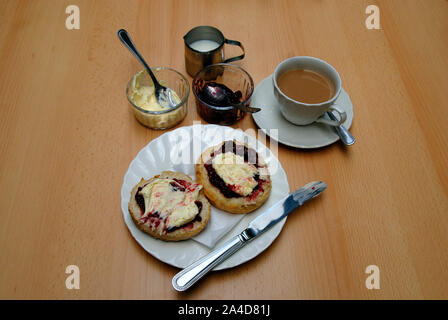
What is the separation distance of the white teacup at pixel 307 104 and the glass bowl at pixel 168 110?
31 centimetres

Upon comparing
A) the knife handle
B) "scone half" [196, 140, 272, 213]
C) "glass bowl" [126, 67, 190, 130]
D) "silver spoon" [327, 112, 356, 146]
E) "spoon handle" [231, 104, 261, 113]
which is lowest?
the knife handle

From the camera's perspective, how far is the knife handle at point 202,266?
816 mm

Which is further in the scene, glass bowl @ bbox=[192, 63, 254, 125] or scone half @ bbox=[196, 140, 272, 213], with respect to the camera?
glass bowl @ bbox=[192, 63, 254, 125]

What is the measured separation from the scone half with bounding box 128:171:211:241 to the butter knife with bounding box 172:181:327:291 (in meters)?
0.08

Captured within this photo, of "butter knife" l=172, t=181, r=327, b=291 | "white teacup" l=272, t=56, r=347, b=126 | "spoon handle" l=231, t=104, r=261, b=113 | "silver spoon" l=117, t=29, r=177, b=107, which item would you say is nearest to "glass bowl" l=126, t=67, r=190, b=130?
"silver spoon" l=117, t=29, r=177, b=107

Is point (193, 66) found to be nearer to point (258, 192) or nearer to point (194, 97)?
point (194, 97)

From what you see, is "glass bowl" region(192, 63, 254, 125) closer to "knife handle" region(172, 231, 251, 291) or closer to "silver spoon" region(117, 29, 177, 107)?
"silver spoon" region(117, 29, 177, 107)

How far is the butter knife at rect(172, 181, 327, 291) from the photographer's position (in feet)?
2.69

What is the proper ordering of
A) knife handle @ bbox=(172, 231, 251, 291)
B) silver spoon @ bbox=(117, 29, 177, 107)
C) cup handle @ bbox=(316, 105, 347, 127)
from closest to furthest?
A: knife handle @ bbox=(172, 231, 251, 291)
cup handle @ bbox=(316, 105, 347, 127)
silver spoon @ bbox=(117, 29, 177, 107)

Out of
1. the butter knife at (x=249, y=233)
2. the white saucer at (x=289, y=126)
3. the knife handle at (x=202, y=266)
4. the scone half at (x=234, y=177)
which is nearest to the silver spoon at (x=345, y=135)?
the white saucer at (x=289, y=126)

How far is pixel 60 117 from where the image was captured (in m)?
1.12
